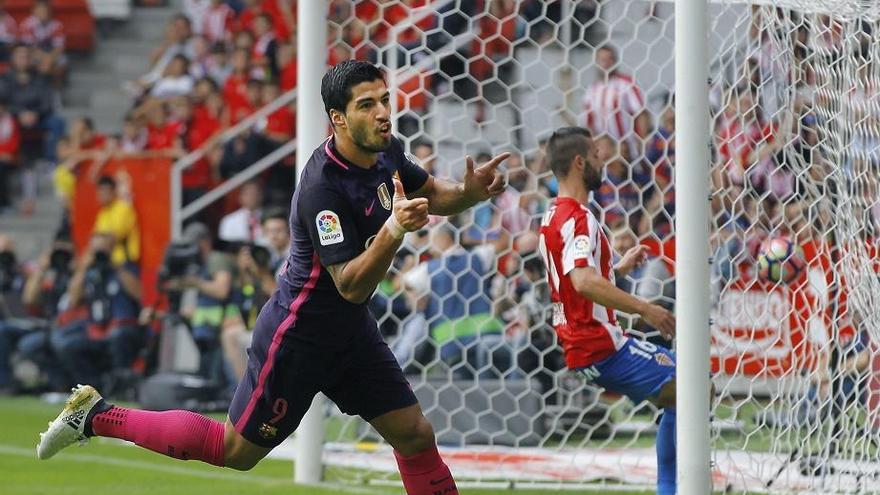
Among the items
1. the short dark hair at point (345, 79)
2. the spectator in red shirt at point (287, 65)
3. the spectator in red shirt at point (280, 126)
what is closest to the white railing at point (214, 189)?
the spectator in red shirt at point (280, 126)

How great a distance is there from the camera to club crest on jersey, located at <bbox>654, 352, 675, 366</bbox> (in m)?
7.11

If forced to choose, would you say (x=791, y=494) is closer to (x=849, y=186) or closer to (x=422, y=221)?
(x=849, y=186)

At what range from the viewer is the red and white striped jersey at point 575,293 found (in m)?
7.01

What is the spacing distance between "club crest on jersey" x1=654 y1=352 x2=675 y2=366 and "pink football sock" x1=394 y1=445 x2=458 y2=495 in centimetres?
148

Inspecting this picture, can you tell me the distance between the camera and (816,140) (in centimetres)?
738

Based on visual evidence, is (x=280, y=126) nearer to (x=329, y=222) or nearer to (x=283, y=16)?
(x=283, y=16)

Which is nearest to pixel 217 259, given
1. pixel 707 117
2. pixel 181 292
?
pixel 181 292

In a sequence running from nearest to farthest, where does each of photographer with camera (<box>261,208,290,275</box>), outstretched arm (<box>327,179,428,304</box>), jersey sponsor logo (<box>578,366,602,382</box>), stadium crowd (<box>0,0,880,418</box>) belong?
1. outstretched arm (<box>327,179,428,304</box>)
2. jersey sponsor logo (<box>578,366,602,382</box>)
3. stadium crowd (<box>0,0,880,418</box>)
4. photographer with camera (<box>261,208,290,275</box>)

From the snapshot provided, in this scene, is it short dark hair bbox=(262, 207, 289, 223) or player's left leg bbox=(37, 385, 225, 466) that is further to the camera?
short dark hair bbox=(262, 207, 289, 223)

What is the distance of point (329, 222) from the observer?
553 centimetres

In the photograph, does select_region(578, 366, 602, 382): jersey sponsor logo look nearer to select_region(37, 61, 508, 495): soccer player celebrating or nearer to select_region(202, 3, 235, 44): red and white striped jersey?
select_region(37, 61, 508, 495): soccer player celebrating

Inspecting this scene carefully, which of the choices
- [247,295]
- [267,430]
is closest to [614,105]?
[267,430]

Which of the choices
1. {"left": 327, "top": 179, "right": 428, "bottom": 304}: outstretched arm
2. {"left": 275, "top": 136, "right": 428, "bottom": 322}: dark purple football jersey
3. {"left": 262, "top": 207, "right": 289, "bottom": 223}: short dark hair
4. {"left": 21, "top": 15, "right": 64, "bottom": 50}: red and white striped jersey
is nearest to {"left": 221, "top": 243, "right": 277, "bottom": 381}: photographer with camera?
{"left": 262, "top": 207, "right": 289, "bottom": 223}: short dark hair

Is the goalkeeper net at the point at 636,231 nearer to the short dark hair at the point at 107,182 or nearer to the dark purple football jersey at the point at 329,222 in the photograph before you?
the dark purple football jersey at the point at 329,222
